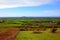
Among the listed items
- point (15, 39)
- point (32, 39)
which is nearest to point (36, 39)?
point (32, 39)

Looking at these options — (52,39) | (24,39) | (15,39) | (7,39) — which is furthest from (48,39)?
(7,39)

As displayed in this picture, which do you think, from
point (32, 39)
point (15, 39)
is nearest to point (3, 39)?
point (15, 39)

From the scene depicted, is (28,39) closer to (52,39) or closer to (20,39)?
(20,39)

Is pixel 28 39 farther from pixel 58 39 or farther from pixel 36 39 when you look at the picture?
pixel 58 39

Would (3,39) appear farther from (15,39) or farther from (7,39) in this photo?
(15,39)

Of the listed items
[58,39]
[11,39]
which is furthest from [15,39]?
[58,39]

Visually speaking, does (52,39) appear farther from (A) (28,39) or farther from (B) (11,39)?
(B) (11,39)
